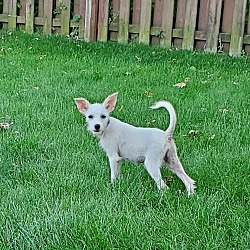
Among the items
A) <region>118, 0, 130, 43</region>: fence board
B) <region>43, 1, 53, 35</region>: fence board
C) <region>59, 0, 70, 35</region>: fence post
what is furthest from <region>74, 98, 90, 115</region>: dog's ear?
<region>43, 1, 53, 35</region>: fence board

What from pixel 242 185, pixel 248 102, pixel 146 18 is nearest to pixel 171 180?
pixel 242 185

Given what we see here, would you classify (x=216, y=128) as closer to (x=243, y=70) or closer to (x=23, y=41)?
(x=243, y=70)

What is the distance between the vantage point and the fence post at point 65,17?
935cm

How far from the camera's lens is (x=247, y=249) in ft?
9.01

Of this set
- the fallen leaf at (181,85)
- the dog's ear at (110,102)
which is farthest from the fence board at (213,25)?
the dog's ear at (110,102)

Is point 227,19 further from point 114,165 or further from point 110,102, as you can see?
point 114,165

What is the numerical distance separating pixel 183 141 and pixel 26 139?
1205 mm

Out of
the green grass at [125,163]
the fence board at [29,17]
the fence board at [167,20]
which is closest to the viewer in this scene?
the green grass at [125,163]

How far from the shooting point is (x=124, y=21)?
8852 mm

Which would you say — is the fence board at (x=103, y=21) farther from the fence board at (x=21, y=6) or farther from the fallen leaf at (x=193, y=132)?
the fallen leaf at (x=193, y=132)

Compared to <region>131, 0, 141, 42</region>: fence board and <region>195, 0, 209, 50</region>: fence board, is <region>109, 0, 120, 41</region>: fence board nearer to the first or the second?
<region>131, 0, 141, 42</region>: fence board

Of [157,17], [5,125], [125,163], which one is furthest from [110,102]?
[157,17]

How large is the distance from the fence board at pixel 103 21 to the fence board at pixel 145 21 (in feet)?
1.85

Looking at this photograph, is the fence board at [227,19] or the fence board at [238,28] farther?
the fence board at [227,19]
